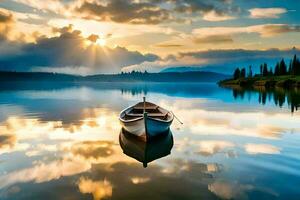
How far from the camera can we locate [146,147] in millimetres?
23891

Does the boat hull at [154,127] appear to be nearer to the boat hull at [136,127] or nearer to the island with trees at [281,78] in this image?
the boat hull at [136,127]

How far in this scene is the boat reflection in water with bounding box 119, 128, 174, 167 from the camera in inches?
845

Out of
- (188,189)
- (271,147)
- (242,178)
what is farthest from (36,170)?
(271,147)

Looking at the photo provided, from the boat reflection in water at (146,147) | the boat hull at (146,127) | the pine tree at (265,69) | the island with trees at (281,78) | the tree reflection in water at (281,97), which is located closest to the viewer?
the boat reflection in water at (146,147)

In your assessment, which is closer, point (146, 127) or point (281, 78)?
point (146, 127)

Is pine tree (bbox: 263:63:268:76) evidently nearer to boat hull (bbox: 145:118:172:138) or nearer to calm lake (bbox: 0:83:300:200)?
calm lake (bbox: 0:83:300:200)

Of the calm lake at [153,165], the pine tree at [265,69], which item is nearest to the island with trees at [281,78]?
the pine tree at [265,69]

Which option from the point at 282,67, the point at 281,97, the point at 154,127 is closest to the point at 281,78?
the point at 282,67

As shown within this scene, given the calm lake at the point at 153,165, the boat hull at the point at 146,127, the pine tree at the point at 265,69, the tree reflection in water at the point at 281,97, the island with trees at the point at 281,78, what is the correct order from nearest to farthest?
the calm lake at the point at 153,165
the boat hull at the point at 146,127
the tree reflection in water at the point at 281,97
the island with trees at the point at 281,78
the pine tree at the point at 265,69

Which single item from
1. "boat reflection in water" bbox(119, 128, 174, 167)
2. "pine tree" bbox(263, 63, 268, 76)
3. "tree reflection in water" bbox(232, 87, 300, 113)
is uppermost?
"pine tree" bbox(263, 63, 268, 76)

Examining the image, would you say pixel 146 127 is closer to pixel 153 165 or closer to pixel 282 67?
pixel 153 165

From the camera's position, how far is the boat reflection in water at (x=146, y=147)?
2147 cm

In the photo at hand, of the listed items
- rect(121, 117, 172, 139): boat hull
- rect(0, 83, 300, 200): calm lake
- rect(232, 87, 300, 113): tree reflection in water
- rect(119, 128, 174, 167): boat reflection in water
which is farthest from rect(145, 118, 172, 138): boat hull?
rect(232, 87, 300, 113): tree reflection in water

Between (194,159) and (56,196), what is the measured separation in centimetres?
946
